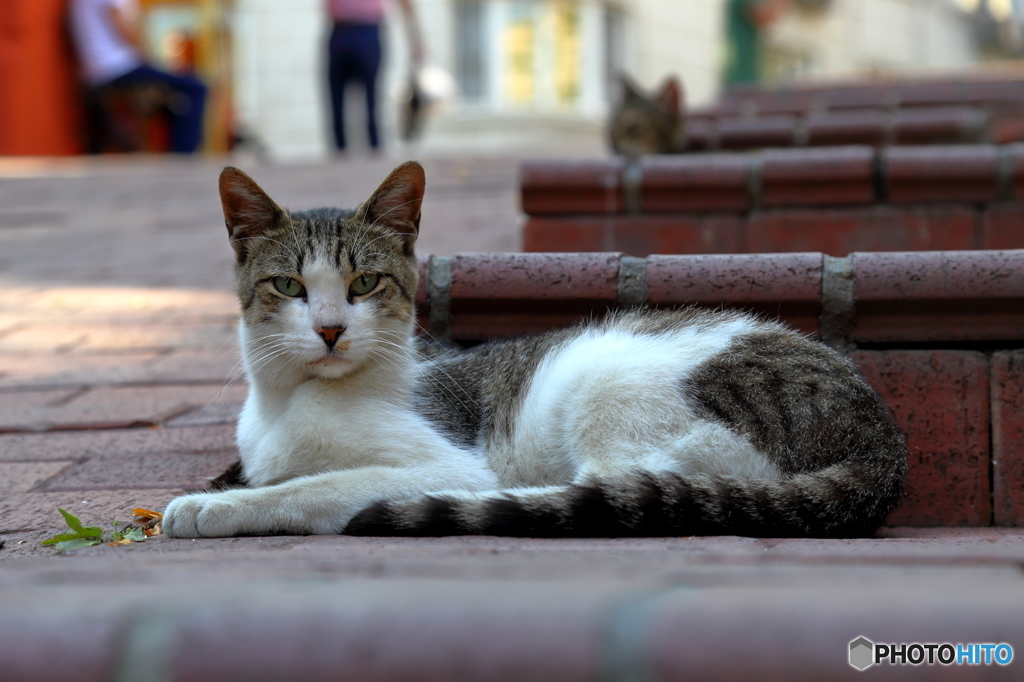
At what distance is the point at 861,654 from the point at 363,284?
163cm

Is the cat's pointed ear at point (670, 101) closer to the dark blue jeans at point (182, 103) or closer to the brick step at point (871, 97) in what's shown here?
the brick step at point (871, 97)

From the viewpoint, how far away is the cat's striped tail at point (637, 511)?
1.80 metres

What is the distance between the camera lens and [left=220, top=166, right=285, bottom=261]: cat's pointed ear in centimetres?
234

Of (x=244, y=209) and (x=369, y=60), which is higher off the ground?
(x=369, y=60)

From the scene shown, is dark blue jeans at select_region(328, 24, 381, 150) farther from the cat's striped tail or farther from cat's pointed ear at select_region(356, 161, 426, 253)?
the cat's striped tail

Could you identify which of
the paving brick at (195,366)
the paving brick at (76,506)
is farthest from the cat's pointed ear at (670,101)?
the paving brick at (76,506)

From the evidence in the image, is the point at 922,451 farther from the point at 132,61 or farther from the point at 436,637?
the point at 132,61

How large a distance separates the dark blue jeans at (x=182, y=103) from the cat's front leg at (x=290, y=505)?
849 cm

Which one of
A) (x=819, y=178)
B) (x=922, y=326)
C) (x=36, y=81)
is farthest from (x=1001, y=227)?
(x=36, y=81)

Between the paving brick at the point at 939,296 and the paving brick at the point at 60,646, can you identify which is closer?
the paving brick at the point at 60,646

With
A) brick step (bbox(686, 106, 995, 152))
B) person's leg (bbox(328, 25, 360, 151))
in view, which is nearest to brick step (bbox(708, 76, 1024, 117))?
brick step (bbox(686, 106, 995, 152))

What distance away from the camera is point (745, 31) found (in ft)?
63.7

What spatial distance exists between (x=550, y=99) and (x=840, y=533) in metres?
16.0

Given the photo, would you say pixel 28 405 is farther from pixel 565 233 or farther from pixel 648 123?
pixel 648 123
